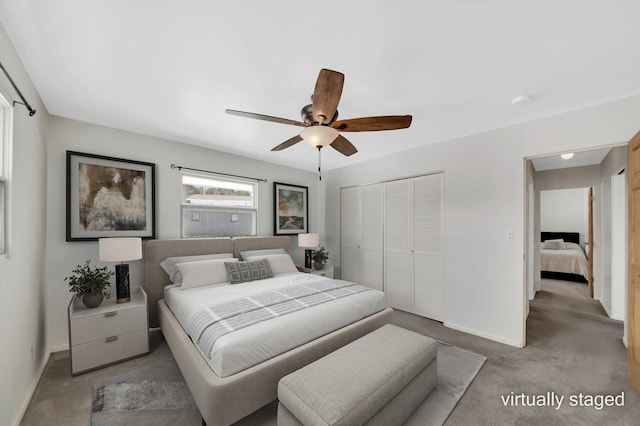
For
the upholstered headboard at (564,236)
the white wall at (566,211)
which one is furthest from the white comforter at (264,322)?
the white wall at (566,211)

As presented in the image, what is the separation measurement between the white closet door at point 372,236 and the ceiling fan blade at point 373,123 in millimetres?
2327

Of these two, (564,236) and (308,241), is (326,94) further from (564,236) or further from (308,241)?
(564,236)

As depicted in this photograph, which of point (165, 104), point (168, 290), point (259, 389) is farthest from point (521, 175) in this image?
point (168, 290)

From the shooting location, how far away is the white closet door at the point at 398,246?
385 cm

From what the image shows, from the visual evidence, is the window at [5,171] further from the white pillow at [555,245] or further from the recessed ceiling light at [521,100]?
the white pillow at [555,245]

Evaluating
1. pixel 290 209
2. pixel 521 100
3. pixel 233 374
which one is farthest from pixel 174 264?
pixel 521 100

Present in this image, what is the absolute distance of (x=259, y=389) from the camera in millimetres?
1671

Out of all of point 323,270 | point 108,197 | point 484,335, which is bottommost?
point 484,335

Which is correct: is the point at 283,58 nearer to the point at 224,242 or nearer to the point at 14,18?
the point at 14,18

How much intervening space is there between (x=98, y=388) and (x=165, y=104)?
2514 millimetres

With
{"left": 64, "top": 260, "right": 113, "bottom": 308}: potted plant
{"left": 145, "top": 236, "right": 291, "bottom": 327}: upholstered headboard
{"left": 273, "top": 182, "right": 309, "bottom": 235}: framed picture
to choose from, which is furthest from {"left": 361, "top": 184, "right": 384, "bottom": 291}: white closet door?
{"left": 64, "top": 260, "right": 113, "bottom": 308}: potted plant

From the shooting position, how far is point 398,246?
3.98 metres

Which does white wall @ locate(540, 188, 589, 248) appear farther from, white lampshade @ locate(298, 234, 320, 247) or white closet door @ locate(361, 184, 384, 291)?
white lampshade @ locate(298, 234, 320, 247)

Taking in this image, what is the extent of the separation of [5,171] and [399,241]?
13.4 ft
